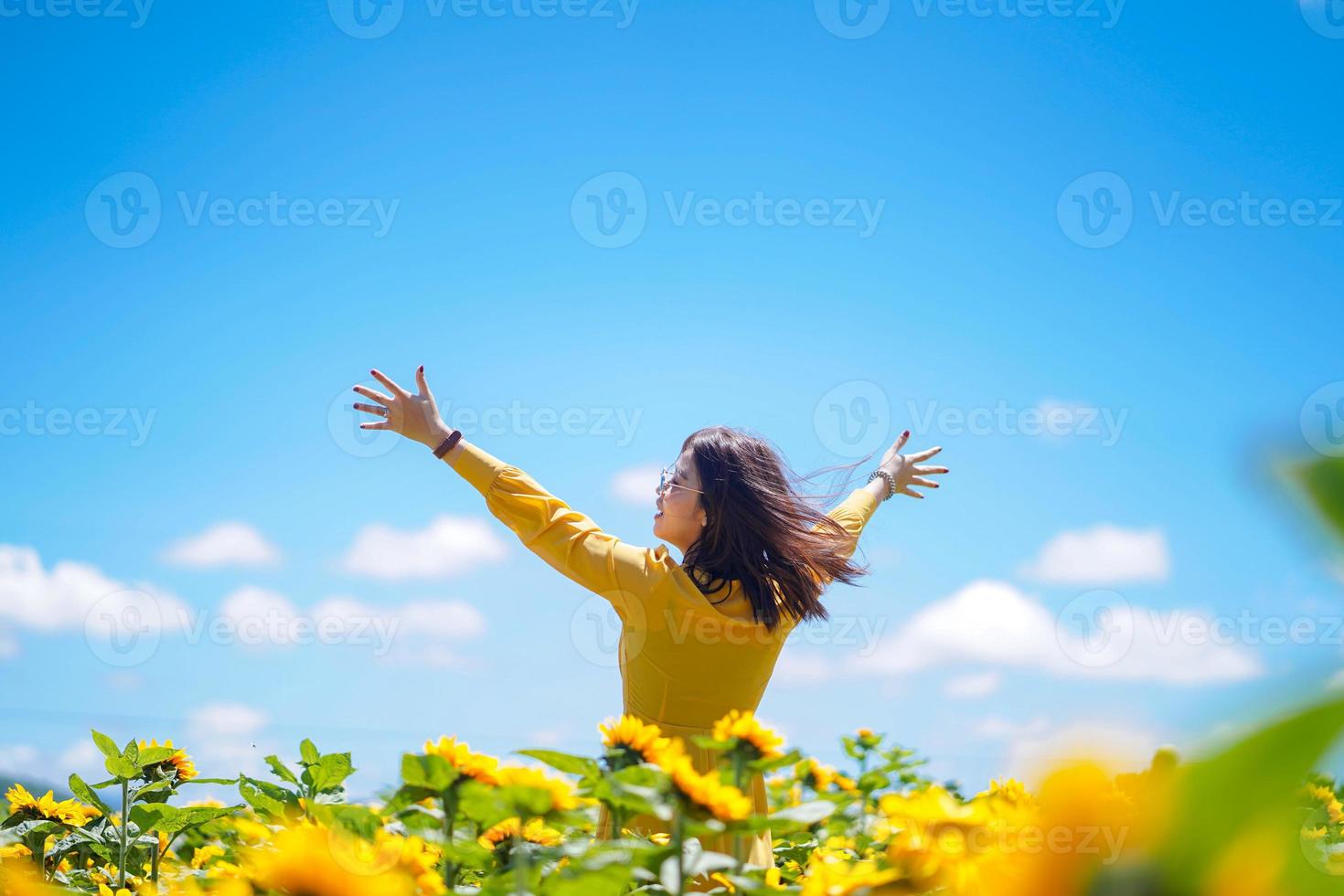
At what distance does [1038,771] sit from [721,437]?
A: 125 inches

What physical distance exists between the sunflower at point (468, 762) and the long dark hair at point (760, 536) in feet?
6.28

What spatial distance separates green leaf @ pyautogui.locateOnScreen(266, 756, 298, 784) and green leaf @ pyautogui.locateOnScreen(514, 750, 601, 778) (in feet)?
3.13

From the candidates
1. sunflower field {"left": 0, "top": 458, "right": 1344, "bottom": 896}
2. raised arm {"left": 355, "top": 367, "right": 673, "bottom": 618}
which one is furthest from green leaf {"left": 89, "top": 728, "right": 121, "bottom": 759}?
raised arm {"left": 355, "top": 367, "right": 673, "bottom": 618}

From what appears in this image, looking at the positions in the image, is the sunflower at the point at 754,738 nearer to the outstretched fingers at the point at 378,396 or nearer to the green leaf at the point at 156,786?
the green leaf at the point at 156,786

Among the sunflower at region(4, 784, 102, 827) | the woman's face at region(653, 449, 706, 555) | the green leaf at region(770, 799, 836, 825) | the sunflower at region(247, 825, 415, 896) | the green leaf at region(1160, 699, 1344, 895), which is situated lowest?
the green leaf at region(1160, 699, 1344, 895)

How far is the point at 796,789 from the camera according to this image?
11.9ft

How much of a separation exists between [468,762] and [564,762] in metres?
0.12

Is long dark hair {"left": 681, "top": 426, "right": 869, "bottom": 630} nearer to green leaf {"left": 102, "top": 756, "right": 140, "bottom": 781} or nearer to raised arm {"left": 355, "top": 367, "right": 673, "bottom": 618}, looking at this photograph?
raised arm {"left": 355, "top": 367, "right": 673, "bottom": 618}

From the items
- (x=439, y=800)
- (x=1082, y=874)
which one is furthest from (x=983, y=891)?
(x=439, y=800)

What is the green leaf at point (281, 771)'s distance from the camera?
2016 millimetres

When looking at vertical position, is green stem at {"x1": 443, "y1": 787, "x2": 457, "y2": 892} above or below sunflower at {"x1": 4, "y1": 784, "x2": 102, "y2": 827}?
below

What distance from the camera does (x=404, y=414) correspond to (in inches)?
128

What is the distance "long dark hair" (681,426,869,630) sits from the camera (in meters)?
3.27

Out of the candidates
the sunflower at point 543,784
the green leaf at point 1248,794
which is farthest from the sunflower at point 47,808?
the green leaf at point 1248,794
